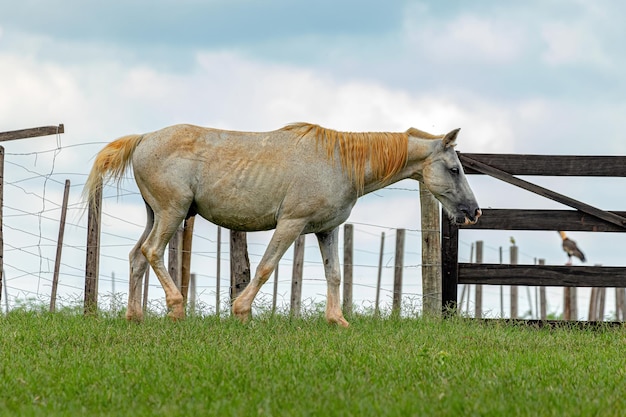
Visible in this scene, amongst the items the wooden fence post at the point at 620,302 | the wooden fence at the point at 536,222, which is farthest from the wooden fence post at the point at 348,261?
the wooden fence post at the point at 620,302

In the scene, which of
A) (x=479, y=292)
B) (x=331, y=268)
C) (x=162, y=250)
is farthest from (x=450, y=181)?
(x=479, y=292)

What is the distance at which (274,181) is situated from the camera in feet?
33.4

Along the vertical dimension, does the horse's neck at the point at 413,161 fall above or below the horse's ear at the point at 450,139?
below

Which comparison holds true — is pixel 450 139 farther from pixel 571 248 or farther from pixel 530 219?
pixel 571 248

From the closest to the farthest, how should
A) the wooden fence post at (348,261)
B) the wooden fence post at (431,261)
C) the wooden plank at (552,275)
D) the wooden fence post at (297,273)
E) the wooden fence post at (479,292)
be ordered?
the wooden plank at (552,275), the wooden fence post at (431,261), the wooden fence post at (297,273), the wooden fence post at (348,261), the wooden fence post at (479,292)

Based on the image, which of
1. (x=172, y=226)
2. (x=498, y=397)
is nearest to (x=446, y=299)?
(x=172, y=226)

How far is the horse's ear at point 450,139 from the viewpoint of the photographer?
34.1 feet

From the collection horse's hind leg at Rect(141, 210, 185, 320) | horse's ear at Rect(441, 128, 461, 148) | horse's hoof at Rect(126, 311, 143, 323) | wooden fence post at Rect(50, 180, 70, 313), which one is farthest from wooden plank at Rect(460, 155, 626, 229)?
wooden fence post at Rect(50, 180, 70, 313)

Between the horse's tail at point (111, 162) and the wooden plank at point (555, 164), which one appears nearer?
the horse's tail at point (111, 162)

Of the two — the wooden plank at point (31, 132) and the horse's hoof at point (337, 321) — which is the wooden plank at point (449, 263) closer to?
the horse's hoof at point (337, 321)

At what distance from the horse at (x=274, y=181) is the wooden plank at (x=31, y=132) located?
2.54 m

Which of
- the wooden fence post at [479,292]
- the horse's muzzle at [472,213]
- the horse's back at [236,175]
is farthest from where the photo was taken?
the wooden fence post at [479,292]

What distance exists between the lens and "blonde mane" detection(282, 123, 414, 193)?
33.7ft

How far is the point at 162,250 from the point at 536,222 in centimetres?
478
